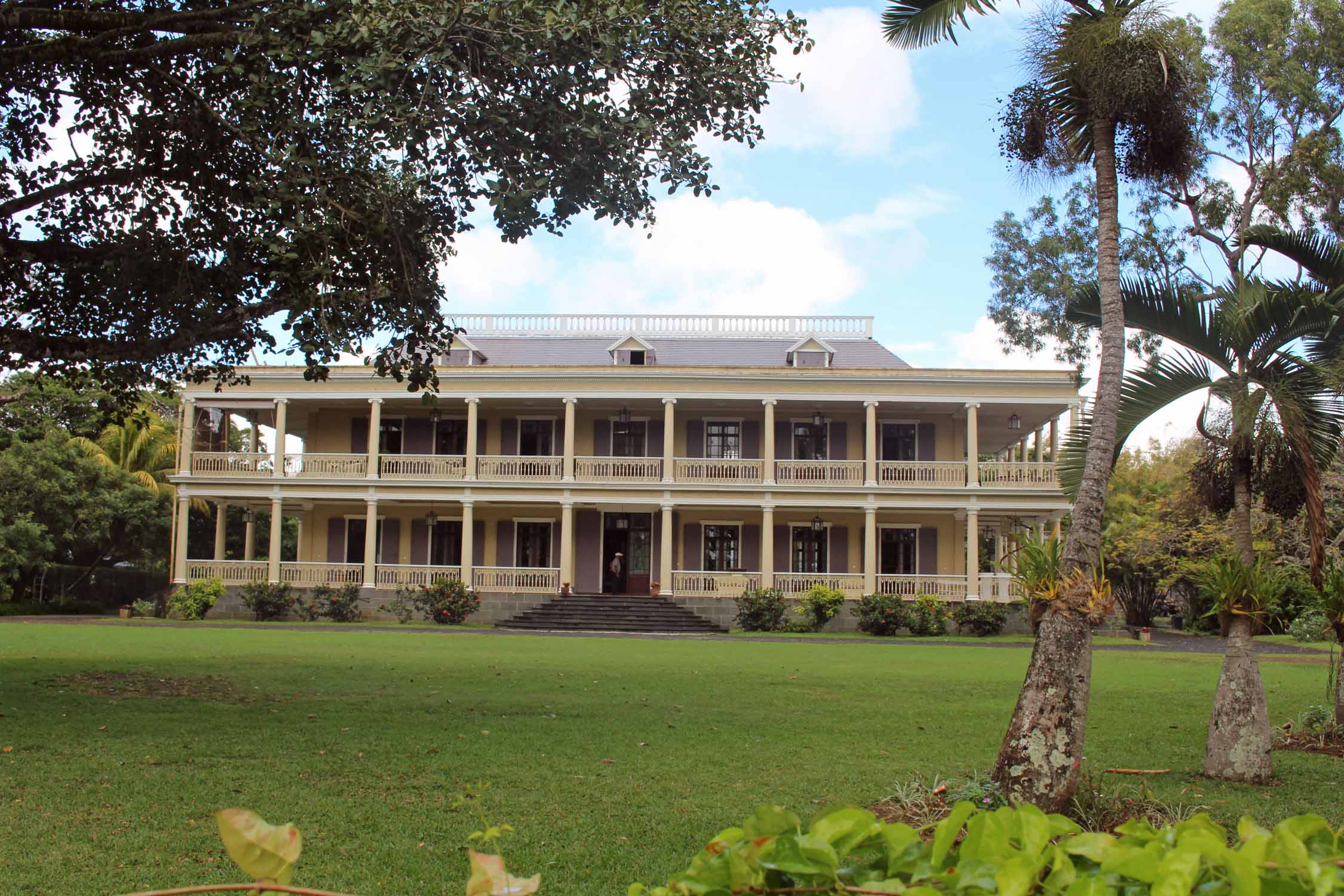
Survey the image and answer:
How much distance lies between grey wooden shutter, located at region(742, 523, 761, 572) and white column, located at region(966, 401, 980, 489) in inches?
231

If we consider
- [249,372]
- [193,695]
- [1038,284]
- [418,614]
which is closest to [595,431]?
[418,614]

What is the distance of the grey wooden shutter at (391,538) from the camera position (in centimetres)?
3030

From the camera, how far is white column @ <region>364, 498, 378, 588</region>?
27.9m

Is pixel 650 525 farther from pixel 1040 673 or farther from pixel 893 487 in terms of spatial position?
pixel 1040 673

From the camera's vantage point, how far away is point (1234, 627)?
6938 mm

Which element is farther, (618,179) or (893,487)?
(893,487)

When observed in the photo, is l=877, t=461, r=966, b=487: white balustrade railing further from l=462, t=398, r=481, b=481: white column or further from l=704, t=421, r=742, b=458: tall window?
l=462, t=398, r=481, b=481: white column

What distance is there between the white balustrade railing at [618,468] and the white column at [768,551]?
2.99m

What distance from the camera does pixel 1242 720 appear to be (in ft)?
22.6

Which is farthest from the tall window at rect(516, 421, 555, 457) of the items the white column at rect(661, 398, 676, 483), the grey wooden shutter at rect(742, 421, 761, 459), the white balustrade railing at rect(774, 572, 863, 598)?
the white balustrade railing at rect(774, 572, 863, 598)

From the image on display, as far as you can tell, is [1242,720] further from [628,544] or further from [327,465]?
[327,465]

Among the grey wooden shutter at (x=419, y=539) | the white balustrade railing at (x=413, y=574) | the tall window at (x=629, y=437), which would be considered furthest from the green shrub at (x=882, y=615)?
the grey wooden shutter at (x=419, y=539)

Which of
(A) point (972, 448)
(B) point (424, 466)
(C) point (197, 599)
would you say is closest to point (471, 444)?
(B) point (424, 466)

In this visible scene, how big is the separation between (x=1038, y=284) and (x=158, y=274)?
73.9 feet
